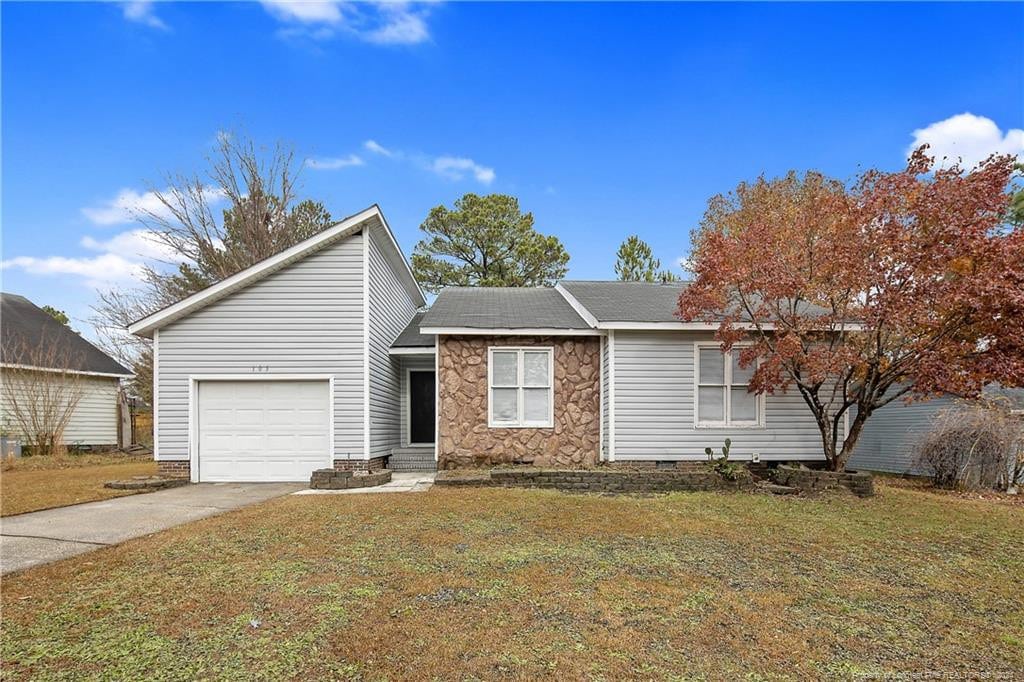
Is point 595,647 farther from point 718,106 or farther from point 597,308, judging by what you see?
point 718,106

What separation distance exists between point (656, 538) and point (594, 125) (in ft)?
49.3

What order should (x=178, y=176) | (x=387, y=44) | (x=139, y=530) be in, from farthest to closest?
(x=178, y=176) → (x=387, y=44) → (x=139, y=530)

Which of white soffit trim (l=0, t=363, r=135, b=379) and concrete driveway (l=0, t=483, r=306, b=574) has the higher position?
white soffit trim (l=0, t=363, r=135, b=379)

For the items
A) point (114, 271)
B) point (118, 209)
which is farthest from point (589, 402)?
point (114, 271)

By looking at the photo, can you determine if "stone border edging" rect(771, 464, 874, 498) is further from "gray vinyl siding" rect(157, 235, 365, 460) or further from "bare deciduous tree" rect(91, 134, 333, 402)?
"bare deciduous tree" rect(91, 134, 333, 402)

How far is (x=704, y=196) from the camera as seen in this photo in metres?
27.0

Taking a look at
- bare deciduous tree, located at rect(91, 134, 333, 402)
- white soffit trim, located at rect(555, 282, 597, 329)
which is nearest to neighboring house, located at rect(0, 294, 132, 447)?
bare deciduous tree, located at rect(91, 134, 333, 402)

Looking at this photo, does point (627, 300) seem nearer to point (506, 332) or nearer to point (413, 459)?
point (506, 332)

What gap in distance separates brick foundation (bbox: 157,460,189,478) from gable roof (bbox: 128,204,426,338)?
2.56 metres

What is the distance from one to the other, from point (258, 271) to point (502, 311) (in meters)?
5.04

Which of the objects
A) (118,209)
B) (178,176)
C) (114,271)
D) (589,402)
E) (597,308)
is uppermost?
(178,176)

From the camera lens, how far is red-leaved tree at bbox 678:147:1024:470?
8.19 m

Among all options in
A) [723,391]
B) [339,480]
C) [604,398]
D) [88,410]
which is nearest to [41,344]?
[88,410]

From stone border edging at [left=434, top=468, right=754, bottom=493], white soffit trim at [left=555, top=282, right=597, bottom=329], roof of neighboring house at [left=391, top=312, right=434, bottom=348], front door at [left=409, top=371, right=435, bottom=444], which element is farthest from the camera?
front door at [left=409, top=371, right=435, bottom=444]
